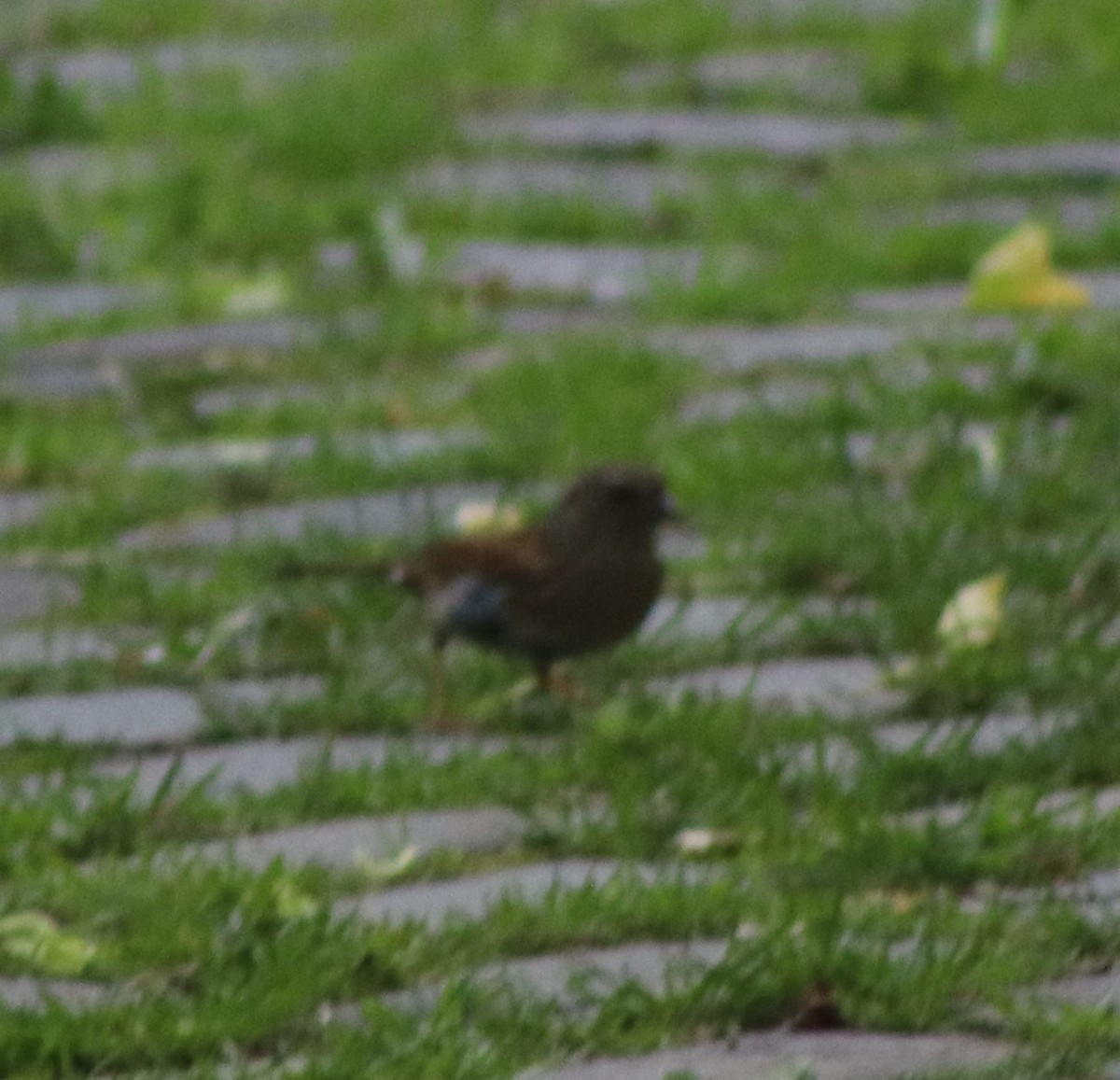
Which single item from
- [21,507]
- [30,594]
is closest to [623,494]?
[30,594]

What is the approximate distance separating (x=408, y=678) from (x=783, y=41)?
4238 mm

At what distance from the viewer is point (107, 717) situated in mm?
4242

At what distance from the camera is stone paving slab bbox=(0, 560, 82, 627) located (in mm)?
4660

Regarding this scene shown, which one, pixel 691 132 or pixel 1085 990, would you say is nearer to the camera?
pixel 1085 990

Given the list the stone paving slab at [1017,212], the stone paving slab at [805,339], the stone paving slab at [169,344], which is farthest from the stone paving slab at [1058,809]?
the stone paving slab at [1017,212]

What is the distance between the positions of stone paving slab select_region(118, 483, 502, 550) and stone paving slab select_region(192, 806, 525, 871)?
3.51 ft

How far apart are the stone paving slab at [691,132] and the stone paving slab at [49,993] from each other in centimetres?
434

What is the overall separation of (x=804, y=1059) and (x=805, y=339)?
10.2 ft

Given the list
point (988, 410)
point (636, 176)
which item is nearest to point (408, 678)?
point (988, 410)

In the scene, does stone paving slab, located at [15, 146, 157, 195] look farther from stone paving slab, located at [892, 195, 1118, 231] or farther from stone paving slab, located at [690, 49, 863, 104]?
stone paving slab, located at [892, 195, 1118, 231]

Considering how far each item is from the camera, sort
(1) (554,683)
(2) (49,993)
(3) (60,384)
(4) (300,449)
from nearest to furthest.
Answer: (2) (49,993) < (1) (554,683) < (4) (300,449) < (3) (60,384)

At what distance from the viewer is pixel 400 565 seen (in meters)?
4.55

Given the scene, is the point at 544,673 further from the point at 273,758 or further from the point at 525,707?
the point at 273,758

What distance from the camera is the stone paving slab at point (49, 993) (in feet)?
10.5
